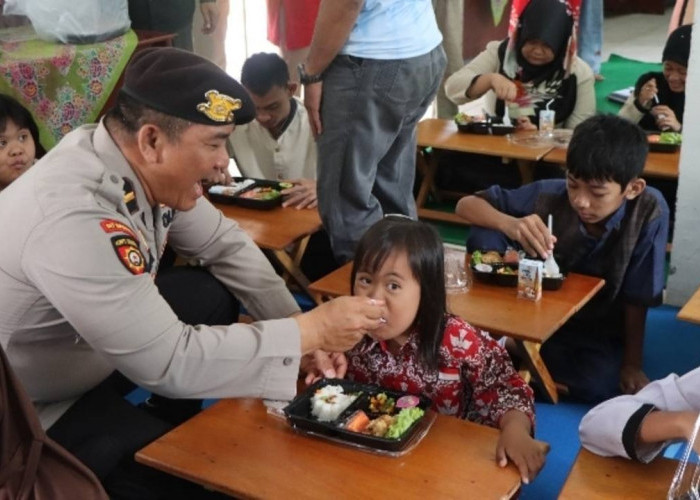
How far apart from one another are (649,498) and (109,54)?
3.68 meters

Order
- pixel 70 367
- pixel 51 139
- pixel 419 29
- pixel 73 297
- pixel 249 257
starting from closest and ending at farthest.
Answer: pixel 73 297 → pixel 70 367 → pixel 249 257 → pixel 419 29 → pixel 51 139

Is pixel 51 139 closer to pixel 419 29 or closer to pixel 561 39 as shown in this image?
pixel 419 29

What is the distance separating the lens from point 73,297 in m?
1.79

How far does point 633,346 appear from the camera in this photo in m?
3.02

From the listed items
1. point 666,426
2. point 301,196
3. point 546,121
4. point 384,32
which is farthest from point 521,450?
point 546,121

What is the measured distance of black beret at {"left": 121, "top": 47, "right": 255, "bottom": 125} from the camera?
1.87 m

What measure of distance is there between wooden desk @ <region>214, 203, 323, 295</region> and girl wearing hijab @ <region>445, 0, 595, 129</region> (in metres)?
1.64

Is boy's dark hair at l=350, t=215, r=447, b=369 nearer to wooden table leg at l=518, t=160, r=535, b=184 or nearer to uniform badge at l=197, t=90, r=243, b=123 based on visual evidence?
uniform badge at l=197, t=90, r=243, b=123

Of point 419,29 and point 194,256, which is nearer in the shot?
point 194,256

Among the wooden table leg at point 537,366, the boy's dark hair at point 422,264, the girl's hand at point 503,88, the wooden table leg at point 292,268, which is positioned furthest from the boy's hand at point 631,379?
the girl's hand at point 503,88

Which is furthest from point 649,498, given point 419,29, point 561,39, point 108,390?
point 561,39

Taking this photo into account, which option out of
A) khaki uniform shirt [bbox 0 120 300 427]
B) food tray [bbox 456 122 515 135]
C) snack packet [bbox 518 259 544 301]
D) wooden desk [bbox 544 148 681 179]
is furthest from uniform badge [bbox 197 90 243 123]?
food tray [bbox 456 122 515 135]

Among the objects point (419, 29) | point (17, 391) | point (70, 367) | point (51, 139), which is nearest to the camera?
point (17, 391)

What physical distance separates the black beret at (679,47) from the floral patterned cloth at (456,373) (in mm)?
2837
